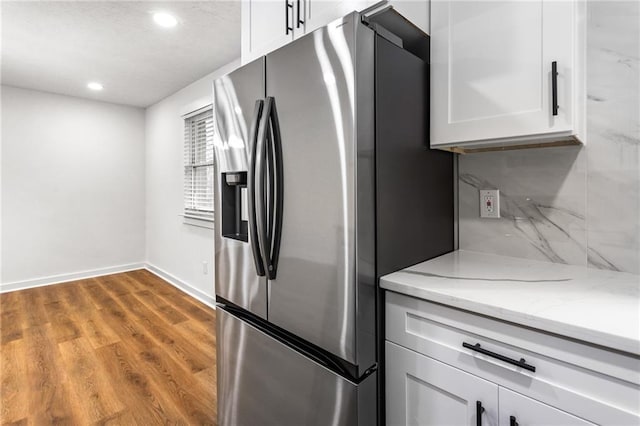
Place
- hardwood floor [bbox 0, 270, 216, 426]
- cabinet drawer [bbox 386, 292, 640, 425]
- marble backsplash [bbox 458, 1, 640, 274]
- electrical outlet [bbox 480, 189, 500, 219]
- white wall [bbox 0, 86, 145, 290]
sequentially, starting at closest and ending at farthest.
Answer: cabinet drawer [bbox 386, 292, 640, 425], marble backsplash [bbox 458, 1, 640, 274], electrical outlet [bbox 480, 189, 500, 219], hardwood floor [bbox 0, 270, 216, 426], white wall [bbox 0, 86, 145, 290]

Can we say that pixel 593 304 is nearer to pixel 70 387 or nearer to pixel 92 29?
pixel 70 387

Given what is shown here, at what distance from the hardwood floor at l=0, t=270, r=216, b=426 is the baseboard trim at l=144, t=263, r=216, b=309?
69 millimetres

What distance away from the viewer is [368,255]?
42.1 inches

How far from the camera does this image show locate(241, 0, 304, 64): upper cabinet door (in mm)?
1485

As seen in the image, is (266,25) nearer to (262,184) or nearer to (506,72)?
(262,184)

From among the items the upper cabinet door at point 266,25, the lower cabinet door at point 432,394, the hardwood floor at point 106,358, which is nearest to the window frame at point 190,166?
the hardwood floor at point 106,358

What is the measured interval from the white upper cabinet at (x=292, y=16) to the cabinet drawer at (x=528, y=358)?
104cm

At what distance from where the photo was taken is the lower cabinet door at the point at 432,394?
0.93 m

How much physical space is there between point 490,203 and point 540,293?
23.6 inches

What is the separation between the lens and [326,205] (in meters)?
1.11

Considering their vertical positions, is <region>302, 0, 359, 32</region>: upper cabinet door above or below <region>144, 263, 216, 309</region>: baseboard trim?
above

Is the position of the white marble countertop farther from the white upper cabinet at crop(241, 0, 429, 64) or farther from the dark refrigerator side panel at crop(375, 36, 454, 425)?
the white upper cabinet at crop(241, 0, 429, 64)

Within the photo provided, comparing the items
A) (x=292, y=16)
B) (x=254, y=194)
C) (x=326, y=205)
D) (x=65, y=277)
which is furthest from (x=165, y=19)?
(x=65, y=277)

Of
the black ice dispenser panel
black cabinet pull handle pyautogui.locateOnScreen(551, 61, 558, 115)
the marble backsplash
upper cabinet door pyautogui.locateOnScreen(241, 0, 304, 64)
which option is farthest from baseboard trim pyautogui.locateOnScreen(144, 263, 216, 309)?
black cabinet pull handle pyautogui.locateOnScreen(551, 61, 558, 115)
